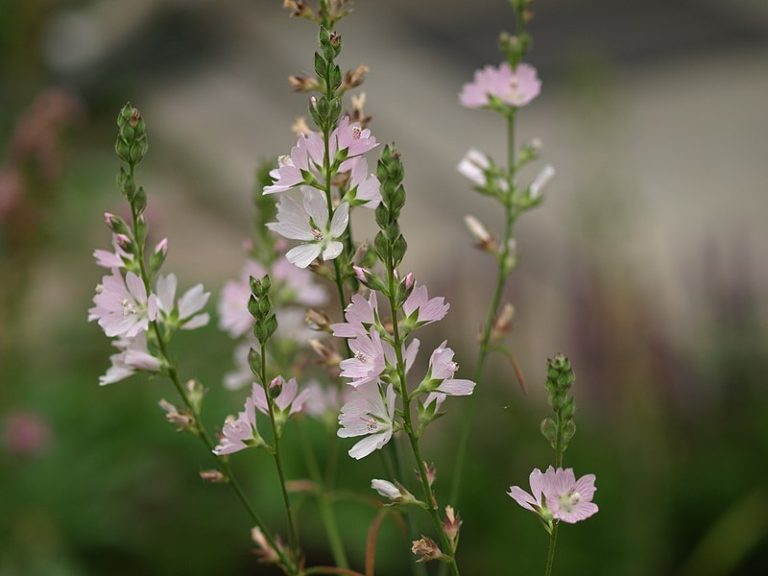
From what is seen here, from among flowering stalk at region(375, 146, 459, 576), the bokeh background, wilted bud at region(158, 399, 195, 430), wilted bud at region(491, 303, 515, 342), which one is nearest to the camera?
flowering stalk at region(375, 146, 459, 576)

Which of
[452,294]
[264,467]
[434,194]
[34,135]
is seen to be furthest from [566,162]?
[34,135]

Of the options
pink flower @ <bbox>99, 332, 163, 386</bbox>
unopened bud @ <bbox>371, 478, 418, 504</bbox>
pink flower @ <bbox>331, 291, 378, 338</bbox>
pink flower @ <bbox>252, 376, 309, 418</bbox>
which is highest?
pink flower @ <bbox>331, 291, 378, 338</bbox>

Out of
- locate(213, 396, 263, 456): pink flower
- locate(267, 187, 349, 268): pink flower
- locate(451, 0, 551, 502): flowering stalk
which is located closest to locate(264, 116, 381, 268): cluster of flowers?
locate(267, 187, 349, 268): pink flower

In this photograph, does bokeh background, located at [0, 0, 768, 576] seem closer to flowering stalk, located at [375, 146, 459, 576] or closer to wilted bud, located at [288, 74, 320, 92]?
flowering stalk, located at [375, 146, 459, 576]

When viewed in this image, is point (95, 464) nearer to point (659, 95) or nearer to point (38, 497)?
point (38, 497)

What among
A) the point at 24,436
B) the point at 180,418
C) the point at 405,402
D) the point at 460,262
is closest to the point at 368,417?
the point at 405,402

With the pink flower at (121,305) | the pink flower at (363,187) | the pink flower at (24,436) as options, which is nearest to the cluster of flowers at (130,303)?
the pink flower at (121,305)

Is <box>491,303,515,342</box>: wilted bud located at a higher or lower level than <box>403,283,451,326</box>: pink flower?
lower
